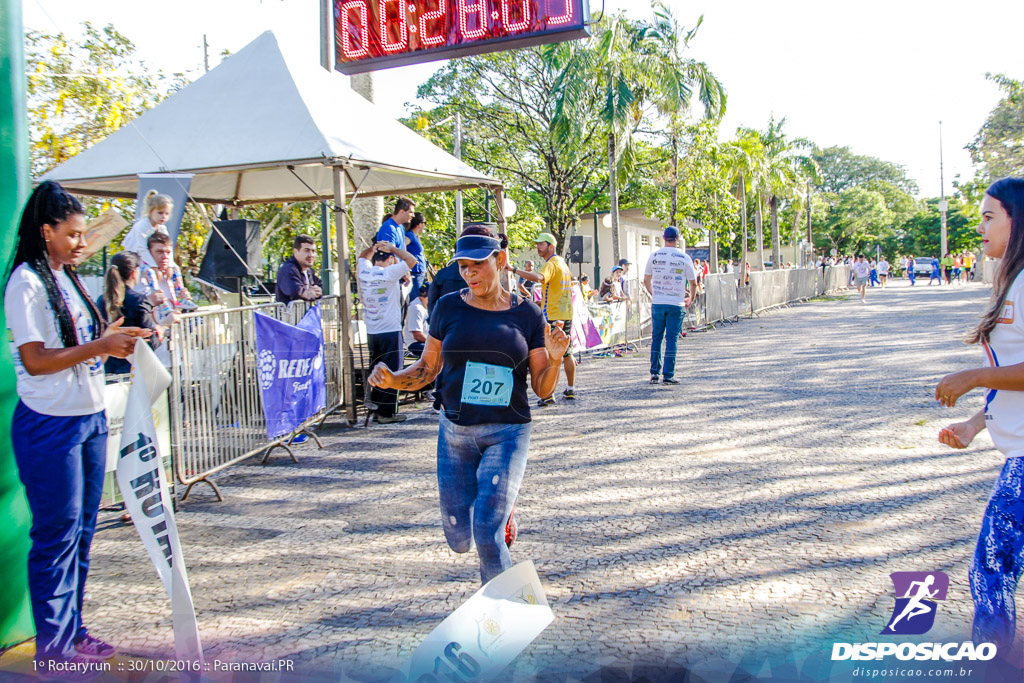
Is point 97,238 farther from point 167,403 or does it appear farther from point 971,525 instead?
point 971,525

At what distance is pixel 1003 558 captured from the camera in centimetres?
268

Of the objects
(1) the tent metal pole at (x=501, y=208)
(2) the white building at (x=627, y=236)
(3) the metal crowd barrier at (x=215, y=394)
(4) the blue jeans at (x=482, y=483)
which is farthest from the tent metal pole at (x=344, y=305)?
(2) the white building at (x=627, y=236)

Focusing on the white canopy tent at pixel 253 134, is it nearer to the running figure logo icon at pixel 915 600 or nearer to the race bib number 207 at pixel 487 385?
the race bib number 207 at pixel 487 385

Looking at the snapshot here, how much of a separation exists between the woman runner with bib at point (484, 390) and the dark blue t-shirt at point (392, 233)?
5.42 meters

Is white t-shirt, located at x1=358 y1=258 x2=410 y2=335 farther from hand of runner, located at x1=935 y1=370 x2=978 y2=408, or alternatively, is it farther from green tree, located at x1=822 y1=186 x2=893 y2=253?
green tree, located at x1=822 y1=186 x2=893 y2=253

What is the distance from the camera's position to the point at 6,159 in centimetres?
368

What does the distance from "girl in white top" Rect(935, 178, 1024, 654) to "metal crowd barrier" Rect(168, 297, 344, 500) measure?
5.03 meters

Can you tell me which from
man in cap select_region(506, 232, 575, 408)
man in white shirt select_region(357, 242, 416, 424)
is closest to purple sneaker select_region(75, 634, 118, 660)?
man in white shirt select_region(357, 242, 416, 424)

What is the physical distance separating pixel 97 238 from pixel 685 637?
3627 mm

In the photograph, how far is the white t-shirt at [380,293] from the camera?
8.88m

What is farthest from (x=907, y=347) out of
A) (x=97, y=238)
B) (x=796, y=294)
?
(x=796, y=294)

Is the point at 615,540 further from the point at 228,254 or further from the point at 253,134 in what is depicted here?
the point at 253,134

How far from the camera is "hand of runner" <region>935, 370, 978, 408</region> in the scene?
8.87 ft

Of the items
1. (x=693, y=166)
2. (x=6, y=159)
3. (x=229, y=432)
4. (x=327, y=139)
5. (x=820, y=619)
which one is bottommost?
(x=820, y=619)
